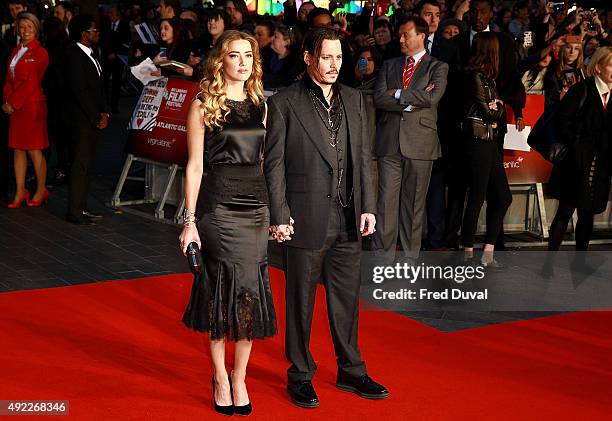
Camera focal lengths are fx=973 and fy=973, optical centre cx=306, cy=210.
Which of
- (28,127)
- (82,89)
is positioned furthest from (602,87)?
(28,127)

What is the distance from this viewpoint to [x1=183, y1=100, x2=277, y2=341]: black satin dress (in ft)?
15.2

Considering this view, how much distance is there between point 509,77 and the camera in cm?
819

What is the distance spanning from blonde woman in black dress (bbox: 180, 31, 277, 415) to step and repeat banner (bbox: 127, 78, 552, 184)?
14.6ft

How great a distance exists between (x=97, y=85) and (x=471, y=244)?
3909 mm

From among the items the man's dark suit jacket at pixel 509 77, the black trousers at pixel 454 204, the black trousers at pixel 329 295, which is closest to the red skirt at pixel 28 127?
the black trousers at pixel 454 204

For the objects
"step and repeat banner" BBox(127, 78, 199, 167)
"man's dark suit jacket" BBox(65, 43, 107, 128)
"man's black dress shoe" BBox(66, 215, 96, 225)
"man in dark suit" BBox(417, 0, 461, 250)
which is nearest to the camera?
"man in dark suit" BBox(417, 0, 461, 250)

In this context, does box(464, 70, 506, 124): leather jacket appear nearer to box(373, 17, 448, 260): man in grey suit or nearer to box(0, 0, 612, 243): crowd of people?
box(0, 0, 612, 243): crowd of people

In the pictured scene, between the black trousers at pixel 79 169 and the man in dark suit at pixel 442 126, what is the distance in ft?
10.8

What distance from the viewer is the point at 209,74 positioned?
460 cm

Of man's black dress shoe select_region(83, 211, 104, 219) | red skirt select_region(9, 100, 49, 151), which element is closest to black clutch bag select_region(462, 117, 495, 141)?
man's black dress shoe select_region(83, 211, 104, 219)

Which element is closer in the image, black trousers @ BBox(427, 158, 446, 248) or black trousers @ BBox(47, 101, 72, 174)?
black trousers @ BBox(427, 158, 446, 248)

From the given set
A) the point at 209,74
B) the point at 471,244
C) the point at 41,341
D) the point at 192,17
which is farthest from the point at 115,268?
the point at 192,17

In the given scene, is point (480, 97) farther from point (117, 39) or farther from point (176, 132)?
point (117, 39)

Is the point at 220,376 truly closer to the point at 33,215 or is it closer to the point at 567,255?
the point at 567,255
